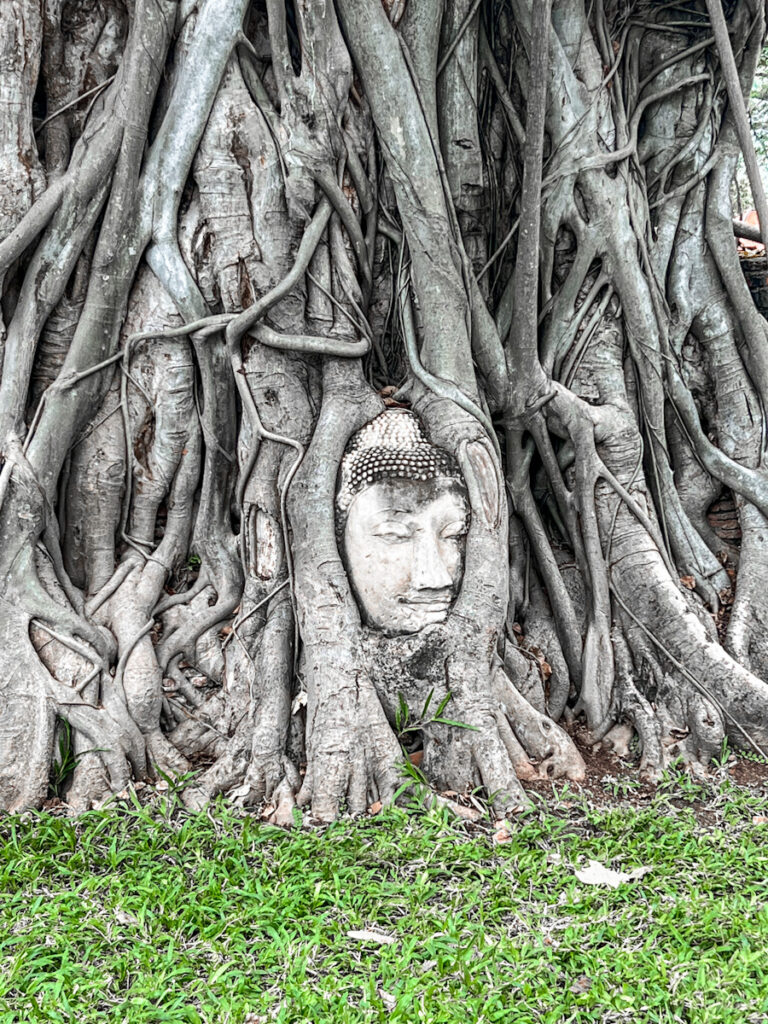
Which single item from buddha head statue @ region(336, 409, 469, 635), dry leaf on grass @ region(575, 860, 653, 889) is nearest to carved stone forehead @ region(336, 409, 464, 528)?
buddha head statue @ region(336, 409, 469, 635)

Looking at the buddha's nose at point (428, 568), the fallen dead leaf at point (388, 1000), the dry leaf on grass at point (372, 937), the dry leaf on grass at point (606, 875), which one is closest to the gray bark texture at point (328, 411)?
the buddha's nose at point (428, 568)

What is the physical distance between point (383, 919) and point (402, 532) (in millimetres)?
1439

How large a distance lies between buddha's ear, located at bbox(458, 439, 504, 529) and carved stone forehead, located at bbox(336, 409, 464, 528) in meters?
0.05

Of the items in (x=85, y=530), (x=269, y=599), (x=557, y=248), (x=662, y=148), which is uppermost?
(x=662, y=148)

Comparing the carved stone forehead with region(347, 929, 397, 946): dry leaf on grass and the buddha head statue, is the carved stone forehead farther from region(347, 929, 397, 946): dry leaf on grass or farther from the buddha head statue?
region(347, 929, 397, 946): dry leaf on grass

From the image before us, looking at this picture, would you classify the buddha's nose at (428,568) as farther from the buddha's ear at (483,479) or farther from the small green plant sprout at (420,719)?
the small green plant sprout at (420,719)

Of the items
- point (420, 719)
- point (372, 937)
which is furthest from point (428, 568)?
point (372, 937)

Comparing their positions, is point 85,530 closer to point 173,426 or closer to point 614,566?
point 173,426

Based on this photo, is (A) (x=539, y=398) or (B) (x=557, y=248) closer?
(A) (x=539, y=398)

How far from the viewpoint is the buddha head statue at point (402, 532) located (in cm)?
327

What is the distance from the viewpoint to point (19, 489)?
3373mm

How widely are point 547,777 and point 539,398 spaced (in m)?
1.66

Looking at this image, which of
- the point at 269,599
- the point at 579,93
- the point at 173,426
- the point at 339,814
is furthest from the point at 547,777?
the point at 579,93

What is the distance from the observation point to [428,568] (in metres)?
3.27
